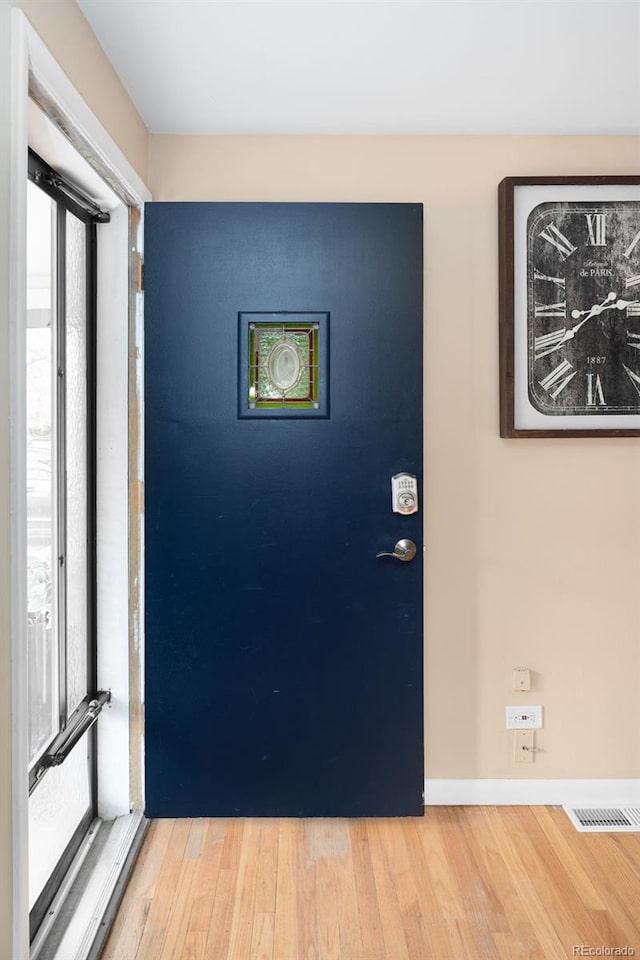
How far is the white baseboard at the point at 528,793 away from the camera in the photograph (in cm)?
239

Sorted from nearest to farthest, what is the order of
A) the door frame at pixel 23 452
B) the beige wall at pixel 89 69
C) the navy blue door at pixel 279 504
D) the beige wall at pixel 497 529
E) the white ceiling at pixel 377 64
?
the door frame at pixel 23 452 < the beige wall at pixel 89 69 < the white ceiling at pixel 377 64 < the navy blue door at pixel 279 504 < the beige wall at pixel 497 529

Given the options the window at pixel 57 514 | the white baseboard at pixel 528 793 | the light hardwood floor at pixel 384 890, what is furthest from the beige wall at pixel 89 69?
the white baseboard at pixel 528 793

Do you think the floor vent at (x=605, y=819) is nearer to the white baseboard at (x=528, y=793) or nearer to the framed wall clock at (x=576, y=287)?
the white baseboard at (x=528, y=793)

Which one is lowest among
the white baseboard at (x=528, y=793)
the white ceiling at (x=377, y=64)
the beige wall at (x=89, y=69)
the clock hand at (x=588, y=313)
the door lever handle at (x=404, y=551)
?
the white baseboard at (x=528, y=793)

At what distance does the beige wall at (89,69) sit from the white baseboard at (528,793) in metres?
2.34

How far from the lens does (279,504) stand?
88.1 inches

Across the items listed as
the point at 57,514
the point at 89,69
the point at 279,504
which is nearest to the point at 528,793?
the point at 279,504

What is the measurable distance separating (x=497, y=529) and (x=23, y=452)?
1.61 m

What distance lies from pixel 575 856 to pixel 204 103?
2620 mm

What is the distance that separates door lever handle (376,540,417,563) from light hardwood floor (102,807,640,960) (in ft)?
2.99

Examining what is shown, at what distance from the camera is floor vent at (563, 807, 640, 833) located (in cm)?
225

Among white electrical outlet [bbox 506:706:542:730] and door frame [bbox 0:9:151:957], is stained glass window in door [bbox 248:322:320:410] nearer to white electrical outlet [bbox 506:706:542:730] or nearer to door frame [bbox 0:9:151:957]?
door frame [bbox 0:9:151:957]

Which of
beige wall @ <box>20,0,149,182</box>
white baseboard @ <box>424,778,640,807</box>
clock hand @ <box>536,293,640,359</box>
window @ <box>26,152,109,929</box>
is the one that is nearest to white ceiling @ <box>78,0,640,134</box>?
beige wall @ <box>20,0,149,182</box>

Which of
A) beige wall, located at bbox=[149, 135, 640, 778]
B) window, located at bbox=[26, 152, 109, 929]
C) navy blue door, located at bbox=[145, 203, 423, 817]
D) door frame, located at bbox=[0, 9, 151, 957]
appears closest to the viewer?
door frame, located at bbox=[0, 9, 151, 957]
